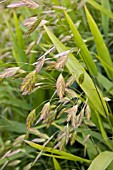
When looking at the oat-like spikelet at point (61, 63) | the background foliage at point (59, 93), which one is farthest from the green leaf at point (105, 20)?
the oat-like spikelet at point (61, 63)

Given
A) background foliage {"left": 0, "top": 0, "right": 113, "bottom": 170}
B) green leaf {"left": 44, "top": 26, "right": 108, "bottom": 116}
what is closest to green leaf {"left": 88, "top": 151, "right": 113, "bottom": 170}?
background foliage {"left": 0, "top": 0, "right": 113, "bottom": 170}

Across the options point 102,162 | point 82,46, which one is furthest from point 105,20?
point 102,162

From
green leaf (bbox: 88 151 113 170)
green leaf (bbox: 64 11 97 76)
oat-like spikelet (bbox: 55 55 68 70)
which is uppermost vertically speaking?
oat-like spikelet (bbox: 55 55 68 70)

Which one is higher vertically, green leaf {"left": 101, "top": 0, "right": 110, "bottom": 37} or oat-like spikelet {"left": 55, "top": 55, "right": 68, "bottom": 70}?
oat-like spikelet {"left": 55, "top": 55, "right": 68, "bottom": 70}

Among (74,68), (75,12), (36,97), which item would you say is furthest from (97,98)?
(75,12)

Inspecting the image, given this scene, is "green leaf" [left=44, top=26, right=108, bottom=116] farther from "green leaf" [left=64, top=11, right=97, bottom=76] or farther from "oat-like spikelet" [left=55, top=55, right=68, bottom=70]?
"oat-like spikelet" [left=55, top=55, right=68, bottom=70]

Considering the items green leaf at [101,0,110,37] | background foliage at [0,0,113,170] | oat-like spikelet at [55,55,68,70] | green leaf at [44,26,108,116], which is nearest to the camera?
oat-like spikelet at [55,55,68,70]

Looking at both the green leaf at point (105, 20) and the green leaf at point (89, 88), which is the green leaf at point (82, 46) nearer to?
the green leaf at point (89, 88)

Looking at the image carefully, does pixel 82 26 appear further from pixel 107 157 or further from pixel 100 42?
pixel 107 157

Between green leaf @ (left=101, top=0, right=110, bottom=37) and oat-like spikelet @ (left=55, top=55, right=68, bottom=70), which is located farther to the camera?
green leaf @ (left=101, top=0, right=110, bottom=37)
